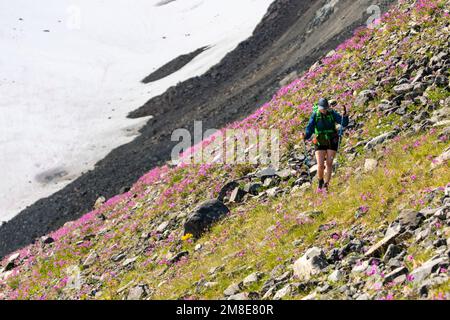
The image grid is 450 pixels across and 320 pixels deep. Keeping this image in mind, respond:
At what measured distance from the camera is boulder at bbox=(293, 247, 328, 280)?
870cm

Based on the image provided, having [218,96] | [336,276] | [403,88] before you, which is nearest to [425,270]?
[336,276]

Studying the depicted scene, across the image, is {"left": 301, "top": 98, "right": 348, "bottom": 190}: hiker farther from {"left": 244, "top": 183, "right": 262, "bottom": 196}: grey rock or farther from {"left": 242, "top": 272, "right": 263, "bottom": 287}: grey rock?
{"left": 242, "top": 272, "right": 263, "bottom": 287}: grey rock

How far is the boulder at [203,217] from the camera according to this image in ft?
49.5

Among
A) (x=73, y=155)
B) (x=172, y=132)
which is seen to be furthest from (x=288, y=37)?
(x=73, y=155)

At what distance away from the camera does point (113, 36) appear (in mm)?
83688

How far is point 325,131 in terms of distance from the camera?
13.0 meters

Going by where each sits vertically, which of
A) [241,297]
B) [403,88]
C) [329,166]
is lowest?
[241,297]

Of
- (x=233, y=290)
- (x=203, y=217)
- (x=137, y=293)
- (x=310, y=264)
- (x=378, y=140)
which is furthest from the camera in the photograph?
(x=203, y=217)

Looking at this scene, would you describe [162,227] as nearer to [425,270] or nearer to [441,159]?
[441,159]

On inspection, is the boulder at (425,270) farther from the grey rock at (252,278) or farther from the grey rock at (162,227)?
the grey rock at (162,227)

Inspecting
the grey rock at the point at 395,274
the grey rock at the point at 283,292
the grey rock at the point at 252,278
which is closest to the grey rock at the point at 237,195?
the grey rock at the point at 252,278

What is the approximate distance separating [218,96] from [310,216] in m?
34.7

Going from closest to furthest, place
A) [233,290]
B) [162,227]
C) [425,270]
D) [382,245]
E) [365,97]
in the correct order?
1. [425,270]
2. [382,245]
3. [233,290]
4. [365,97]
5. [162,227]

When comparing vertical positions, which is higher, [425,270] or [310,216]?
[425,270]
